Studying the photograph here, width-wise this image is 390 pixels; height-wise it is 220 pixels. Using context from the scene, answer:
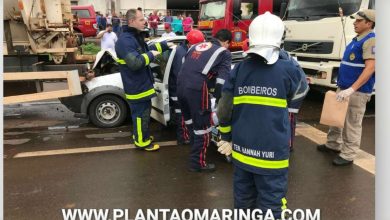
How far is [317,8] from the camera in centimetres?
819

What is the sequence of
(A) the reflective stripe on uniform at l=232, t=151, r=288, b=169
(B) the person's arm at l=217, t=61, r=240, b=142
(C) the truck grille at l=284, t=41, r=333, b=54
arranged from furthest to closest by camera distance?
(C) the truck grille at l=284, t=41, r=333, b=54 → (B) the person's arm at l=217, t=61, r=240, b=142 → (A) the reflective stripe on uniform at l=232, t=151, r=288, b=169

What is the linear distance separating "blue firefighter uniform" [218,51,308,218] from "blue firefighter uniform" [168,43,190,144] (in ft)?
8.77

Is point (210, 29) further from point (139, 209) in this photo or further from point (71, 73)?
point (139, 209)

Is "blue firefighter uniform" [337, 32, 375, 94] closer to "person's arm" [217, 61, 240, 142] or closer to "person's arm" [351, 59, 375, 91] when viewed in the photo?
"person's arm" [351, 59, 375, 91]

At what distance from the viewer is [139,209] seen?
12.5 ft

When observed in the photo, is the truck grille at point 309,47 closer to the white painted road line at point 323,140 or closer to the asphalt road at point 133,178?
the white painted road line at point 323,140

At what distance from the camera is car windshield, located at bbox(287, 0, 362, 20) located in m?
7.45

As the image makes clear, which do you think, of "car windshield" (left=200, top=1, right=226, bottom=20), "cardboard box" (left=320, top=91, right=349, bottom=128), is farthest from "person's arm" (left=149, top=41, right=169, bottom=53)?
"car windshield" (left=200, top=1, right=226, bottom=20)

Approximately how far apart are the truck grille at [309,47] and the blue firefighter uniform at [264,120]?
5.22 m

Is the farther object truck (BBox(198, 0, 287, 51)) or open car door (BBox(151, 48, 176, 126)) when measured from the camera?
truck (BBox(198, 0, 287, 51))

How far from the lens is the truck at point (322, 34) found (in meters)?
7.36

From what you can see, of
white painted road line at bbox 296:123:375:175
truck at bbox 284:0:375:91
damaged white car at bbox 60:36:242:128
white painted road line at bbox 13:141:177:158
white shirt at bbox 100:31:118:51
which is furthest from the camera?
white shirt at bbox 100:31:118:51

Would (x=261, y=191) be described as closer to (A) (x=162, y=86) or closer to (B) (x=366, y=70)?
(B) (x=366, y=70)

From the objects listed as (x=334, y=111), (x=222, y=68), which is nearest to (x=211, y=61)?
(x=222, y=68)
